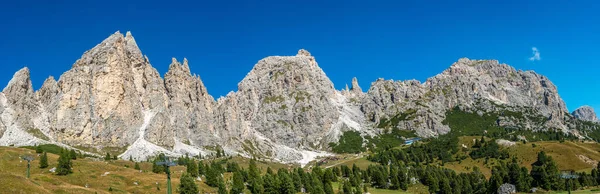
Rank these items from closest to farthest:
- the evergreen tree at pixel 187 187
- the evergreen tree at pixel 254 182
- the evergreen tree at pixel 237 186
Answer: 1. the evergreen tree at pixel 187 187
2. the evergreen tree at pixel 237 186
3. the evergreen tree at pixel 254 182

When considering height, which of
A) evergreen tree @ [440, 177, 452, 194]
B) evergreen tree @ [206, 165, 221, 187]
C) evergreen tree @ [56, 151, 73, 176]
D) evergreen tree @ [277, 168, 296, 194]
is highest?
evergreen tree @ [56, 151, 73, 176]

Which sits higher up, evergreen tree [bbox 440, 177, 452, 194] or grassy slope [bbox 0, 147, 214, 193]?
grassy slope [bbox 0, 147, 214, 193]

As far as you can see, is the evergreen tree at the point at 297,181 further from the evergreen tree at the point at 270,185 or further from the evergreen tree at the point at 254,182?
the evergreen tree at the point at 270,185

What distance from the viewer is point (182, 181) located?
417 ft

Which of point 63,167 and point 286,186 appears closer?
point 63,167

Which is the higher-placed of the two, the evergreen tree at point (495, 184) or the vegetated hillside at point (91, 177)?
the vegetated hillside at point (91, 177)

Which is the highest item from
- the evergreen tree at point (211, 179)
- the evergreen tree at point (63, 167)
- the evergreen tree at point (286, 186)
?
the evergreen tree at point (63, 167)

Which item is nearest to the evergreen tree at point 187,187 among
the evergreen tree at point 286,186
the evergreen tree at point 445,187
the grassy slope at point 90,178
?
the grassy slope at point 90,178

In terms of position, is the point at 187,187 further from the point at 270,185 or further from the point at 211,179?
the point at 270,185

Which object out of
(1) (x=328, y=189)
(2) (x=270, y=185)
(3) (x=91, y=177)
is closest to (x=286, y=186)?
(2) (x=270, y=185)

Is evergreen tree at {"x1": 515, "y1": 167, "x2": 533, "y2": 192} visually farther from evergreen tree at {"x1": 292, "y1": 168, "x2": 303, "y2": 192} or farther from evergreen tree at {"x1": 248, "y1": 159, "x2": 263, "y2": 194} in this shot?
evergreen tree at {"x1": 248, "y1": 159, "x2": 263, "y2": 194}

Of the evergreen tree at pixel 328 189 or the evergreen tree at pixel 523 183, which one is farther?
the evergreen tree at pixel 523 183

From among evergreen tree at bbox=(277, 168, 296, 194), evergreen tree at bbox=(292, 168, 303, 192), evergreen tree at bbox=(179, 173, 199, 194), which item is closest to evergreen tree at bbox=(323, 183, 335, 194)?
evergreen tree at bbox=(292, 168, 303, 192)

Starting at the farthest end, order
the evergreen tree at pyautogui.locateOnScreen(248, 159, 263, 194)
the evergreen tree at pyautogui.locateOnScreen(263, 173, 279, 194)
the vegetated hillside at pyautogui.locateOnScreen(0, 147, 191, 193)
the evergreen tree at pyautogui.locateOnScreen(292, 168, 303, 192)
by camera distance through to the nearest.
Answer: the evergreen tree at pyautogui.locateOnScreen(292, 168, 303, 192) → the evergreen tree at pyautogui.locateOnScreen(263, 173, 279, 194) → the evergreen tree at pyautogui.locateOnScreen(248, 159, 263, 194) → the vegetated hillside at pyautogui.locateOnScreen(0, 147, 191, 193)
